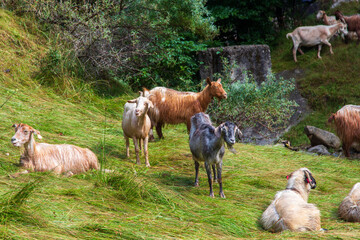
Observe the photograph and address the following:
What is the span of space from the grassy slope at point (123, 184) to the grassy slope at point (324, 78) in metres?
3.12

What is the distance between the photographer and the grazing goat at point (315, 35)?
542 inches

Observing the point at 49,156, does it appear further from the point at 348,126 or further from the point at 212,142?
the point at 348,126

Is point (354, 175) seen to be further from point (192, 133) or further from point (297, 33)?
point (297, 33)

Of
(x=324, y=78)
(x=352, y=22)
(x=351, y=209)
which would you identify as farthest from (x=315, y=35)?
(x=351, y=209)

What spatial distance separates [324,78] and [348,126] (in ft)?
13.6

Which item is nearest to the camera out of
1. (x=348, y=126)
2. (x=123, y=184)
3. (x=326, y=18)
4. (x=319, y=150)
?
(x=123, y=184)

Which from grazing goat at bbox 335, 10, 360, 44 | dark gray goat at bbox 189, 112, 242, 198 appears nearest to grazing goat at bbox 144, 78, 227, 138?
dark gray goat at bbox 189, 112, 242, 198

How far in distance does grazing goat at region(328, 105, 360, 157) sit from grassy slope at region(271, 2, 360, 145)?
1.53 m

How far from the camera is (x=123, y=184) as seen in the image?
5.01m

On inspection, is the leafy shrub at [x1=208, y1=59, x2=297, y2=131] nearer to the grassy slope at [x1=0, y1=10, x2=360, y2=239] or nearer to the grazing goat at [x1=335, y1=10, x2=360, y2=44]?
the grassy slope at [x1=0, y1=10, x2=360, y2=239]

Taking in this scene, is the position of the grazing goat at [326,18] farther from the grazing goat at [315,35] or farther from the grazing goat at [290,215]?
the grazing goat at [290,215]

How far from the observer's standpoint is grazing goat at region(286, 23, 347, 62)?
13.8 m

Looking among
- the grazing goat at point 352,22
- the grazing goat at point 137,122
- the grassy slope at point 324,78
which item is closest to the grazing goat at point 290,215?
the grazing goat at point 137,122

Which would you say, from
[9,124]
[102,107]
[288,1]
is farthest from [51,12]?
[288,1]
